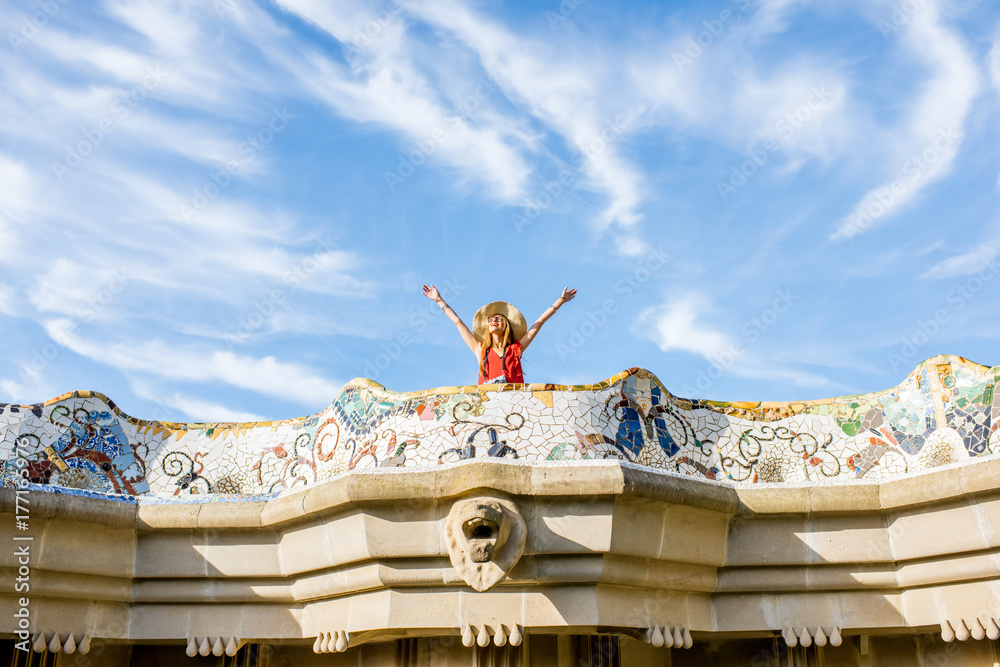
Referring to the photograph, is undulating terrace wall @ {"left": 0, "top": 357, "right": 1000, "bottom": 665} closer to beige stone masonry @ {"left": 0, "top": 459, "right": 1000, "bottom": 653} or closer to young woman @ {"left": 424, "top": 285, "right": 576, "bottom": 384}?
beige stone masonry @ {"left": 0, "top": 459, "right": 1000, "bottom": 653}

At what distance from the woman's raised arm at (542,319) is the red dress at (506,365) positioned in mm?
56

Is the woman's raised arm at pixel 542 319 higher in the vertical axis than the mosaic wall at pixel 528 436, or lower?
higher

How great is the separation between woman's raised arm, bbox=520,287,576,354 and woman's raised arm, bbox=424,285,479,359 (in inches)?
15.2

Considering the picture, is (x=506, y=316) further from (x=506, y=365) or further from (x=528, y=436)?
(x=528, y=436)

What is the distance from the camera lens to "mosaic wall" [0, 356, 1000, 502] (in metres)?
6.07

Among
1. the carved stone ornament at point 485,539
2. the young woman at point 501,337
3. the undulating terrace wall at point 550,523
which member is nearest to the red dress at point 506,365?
the young woman at point 501,337

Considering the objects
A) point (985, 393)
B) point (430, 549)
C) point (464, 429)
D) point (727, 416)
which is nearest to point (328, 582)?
point (430, 549)

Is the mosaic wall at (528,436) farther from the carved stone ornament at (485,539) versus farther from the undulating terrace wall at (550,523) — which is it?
the carved stone ornament at (485,539)

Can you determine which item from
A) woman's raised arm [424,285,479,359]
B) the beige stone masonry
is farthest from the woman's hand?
the beige stone masonry

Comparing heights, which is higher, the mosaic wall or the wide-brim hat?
the wide-brim hat

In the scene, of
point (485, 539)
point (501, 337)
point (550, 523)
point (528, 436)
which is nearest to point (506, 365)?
point (501, 337)

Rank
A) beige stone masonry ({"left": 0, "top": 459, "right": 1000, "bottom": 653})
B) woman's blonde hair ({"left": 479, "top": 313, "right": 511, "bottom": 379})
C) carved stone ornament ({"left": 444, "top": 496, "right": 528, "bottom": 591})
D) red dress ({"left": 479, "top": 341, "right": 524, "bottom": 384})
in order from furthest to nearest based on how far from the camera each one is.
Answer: woman's blonde hair ({"left": 479, "top": 313, "right": 511, "bottom": 379}) → red dress ({"left": 479, "top": 341, "right": 524, "bottom": 384}) → beige stone masonry ({"left": 0, "top": 459, "right": 1000, "bottom": 653}) → carved stone ornament ({"left": 444, "top": 496, "right": 528, "bottom": 591})

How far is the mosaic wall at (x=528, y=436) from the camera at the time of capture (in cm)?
607

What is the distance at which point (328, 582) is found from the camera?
6.14 m
